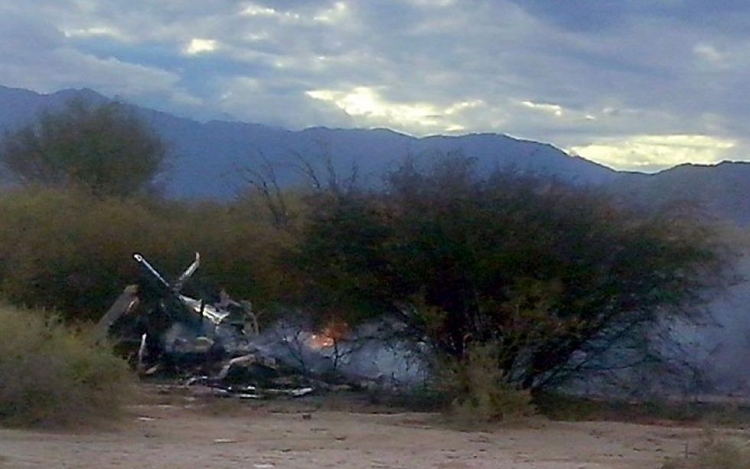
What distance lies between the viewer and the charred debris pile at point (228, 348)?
27.1m

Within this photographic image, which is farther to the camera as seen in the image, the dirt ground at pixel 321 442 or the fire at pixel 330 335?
the fire at pixel 330 335

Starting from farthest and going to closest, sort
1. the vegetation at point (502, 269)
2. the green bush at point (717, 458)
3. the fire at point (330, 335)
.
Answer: the fire at point (330, 335)
the vegetation at point (502, 269)
the green bush at point (717, 458)

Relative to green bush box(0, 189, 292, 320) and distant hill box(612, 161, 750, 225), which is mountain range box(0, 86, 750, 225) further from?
green bush box(0, 189, 292, 320)

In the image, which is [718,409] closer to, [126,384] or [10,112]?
[126,384]

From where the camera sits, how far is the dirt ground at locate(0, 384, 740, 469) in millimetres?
15938

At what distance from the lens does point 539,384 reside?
83.5 feet

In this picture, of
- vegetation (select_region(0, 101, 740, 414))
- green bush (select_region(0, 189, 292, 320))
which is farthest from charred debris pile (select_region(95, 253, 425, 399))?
vegetation (select_region(0, 101, 740, 414))

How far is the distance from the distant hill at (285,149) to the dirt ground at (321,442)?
6.07 metres

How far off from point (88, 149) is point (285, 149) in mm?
14902

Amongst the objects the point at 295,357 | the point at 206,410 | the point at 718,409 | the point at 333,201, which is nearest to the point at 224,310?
the point at 295,357

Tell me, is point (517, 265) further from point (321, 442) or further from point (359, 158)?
point (359, 158)

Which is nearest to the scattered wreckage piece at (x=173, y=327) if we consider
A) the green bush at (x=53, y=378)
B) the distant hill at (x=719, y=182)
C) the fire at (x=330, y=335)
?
the fire at (x=330, y=335)

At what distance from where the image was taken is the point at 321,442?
730 inches

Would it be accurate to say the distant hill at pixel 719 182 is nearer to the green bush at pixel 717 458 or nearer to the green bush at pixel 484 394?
the green bush at pixel 484 394
